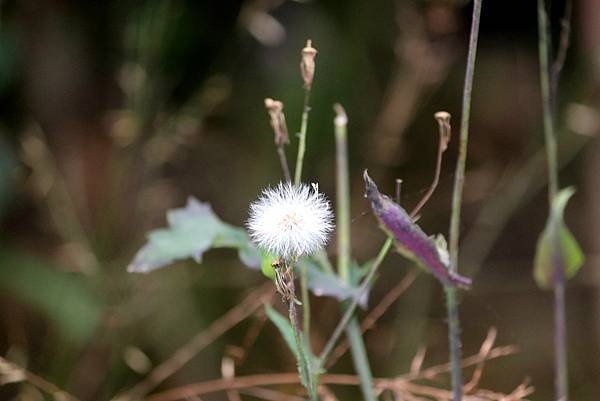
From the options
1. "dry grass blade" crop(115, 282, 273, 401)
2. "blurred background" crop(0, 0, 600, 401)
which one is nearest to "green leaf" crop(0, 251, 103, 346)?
"blurred background" crop(0, 0, 600, 401)

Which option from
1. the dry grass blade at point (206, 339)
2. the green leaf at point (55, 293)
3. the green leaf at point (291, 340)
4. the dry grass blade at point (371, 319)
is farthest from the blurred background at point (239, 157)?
the green leaf at point (291, 340)

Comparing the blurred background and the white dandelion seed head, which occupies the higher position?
the blurred background

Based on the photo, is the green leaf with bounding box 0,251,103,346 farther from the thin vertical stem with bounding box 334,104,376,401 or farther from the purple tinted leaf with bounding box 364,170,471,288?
the purple tinted leaf with bounding box 364,170,471,288

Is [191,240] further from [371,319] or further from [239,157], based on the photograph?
[239,157]

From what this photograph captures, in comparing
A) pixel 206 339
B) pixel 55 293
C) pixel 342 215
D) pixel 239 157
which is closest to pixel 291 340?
pixel 342 215

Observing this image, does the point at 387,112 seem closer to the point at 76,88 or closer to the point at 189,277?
the point at 189,277

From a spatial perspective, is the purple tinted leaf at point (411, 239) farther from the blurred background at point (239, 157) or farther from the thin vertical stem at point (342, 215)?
the blurred background at point (239, 157)

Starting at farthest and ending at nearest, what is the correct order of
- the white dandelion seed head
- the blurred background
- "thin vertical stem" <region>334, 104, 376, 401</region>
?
the blurred background
"thin vertical stem" <region>334, 104, 376, 401</region>
the white dandelion seed head
